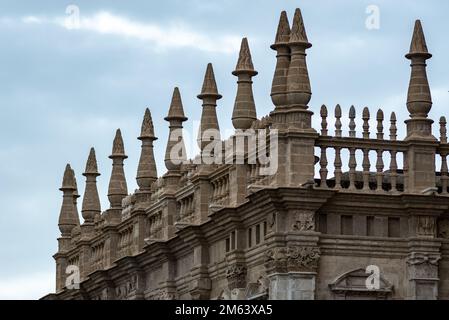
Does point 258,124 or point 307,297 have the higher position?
point 258,124

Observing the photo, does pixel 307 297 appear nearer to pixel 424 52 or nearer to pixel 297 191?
pixel 297 191

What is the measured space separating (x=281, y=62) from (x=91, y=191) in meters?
27.6

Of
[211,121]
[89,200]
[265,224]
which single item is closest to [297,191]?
[265,224]

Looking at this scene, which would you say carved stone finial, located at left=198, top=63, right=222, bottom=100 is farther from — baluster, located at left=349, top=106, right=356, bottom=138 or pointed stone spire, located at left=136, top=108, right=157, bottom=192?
pointed stone spire, located at left=136, top=108, right=157, bottom=192

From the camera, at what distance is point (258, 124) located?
74625 millimetres

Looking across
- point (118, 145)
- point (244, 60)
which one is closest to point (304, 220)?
point (244, 60)

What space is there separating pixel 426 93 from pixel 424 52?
1.25m

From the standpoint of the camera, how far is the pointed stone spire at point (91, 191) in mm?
98750

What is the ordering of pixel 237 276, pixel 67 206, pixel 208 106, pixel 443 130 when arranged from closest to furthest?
pixel 443 130
pixel 237 276
pixel 208 106
pixel 67 206

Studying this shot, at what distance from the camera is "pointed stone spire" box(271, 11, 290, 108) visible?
72.8 m

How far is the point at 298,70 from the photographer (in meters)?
72.3

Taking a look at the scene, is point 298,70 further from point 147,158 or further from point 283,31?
point 147,158
